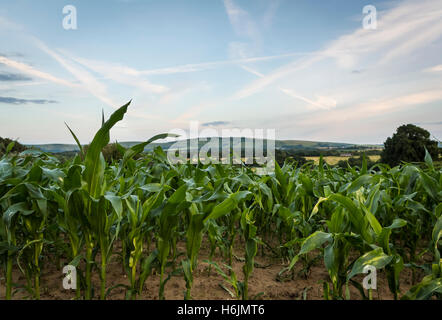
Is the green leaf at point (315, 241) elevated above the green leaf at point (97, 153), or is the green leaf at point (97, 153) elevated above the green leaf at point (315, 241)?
the green leaf at point (97, 153)

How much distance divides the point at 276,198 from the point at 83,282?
1.57 metres

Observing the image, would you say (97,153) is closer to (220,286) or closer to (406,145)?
(220,286)

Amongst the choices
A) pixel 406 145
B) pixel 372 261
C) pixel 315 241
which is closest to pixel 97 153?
pixel 315 241

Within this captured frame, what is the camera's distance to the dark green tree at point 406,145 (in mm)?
18822

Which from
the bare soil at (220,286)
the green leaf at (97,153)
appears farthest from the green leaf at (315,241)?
the green leaf at (97,153)

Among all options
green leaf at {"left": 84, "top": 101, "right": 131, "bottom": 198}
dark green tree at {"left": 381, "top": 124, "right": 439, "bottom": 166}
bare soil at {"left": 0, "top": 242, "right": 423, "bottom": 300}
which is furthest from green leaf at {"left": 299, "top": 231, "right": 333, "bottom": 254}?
dark green tree at {"left": 381, "top": 124, "right": 439, "bottom": 166}

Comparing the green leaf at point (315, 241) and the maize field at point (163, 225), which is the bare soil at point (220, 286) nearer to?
the maize field at point (163, 225)

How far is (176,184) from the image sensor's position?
8.06 ft

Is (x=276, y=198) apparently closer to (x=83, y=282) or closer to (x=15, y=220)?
(x=83, y=282)

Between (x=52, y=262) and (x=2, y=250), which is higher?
(x=2, y=250)

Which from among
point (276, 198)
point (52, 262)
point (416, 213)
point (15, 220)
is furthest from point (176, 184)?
point (416, 213)

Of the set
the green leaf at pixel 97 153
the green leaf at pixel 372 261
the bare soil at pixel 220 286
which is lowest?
the bare soil at pixel 220 286

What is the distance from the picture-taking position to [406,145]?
19.1m
